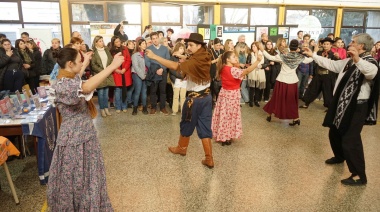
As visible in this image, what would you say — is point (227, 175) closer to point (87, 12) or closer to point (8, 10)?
point (87, 12)

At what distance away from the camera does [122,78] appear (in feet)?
19.6

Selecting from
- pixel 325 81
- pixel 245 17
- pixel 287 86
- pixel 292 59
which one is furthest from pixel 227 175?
pixel 245 17

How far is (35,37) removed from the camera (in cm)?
764

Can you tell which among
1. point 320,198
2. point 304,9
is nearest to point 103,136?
point 320,198


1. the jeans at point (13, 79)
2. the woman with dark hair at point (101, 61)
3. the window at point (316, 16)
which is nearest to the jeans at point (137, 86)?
the woman with dark hair at point (101, 61)

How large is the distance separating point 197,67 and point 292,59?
2314 millimetres

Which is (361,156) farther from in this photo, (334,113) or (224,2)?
(224,2)

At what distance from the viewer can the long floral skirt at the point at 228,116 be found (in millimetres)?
4242

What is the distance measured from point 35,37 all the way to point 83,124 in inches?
255

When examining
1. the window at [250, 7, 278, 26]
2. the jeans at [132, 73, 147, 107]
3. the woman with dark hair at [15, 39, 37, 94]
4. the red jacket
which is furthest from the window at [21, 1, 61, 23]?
the window at [250, 7, 278, 26]

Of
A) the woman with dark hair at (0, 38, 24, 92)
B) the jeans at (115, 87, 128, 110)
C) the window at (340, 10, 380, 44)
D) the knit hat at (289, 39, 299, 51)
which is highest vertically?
the window at (340, 10, 380, 44)

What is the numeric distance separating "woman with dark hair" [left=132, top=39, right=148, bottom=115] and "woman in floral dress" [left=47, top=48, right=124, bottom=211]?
11.8 feet

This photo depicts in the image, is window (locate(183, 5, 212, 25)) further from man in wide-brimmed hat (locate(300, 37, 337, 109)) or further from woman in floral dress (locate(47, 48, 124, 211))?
woman in floral dress (locate(47, 48, 124, 211))

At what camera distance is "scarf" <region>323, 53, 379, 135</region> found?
9.87 feet
